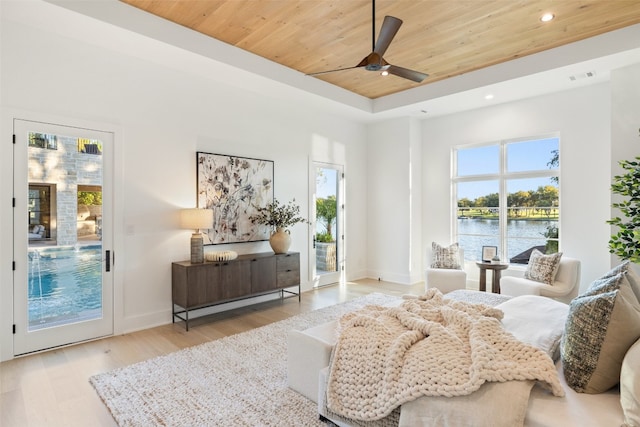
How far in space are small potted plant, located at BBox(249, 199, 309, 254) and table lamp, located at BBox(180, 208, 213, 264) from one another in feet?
3.19

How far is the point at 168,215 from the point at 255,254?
1.29 metres

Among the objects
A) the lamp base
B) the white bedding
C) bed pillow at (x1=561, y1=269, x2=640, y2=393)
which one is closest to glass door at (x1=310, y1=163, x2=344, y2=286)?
the lamp base

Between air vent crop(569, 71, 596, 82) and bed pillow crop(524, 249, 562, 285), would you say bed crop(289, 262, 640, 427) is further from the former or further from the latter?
air vent crop(569, 71, 596, 82)

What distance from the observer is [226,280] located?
4.29 metres

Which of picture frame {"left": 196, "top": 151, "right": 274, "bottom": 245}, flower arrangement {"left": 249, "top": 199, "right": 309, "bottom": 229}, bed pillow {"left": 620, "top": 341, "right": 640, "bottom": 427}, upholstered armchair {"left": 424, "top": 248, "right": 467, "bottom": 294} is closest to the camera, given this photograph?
bed pillow {"left": 620, "top": 341, "right": 640, "bottom": 427}

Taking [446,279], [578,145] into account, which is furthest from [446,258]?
[578,145]

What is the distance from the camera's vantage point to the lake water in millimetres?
5414

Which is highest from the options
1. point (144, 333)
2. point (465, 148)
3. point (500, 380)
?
point (465, 148)

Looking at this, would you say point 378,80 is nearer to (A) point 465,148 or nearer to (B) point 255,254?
(A) point 465,148

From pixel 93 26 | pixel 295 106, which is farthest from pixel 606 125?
pixel 93 26

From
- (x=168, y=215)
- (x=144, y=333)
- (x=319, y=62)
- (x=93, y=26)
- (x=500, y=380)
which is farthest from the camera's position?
(x=319, y=62)

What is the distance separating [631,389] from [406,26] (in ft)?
11.8

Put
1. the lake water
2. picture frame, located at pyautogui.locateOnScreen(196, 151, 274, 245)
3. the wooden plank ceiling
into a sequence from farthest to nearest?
1. the lake water
2. picture frame, located at pyautogui.locateOnScreen(196, 151, 274, 245)
3. the wooden plank ceiling

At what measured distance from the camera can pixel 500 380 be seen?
4.99ft
